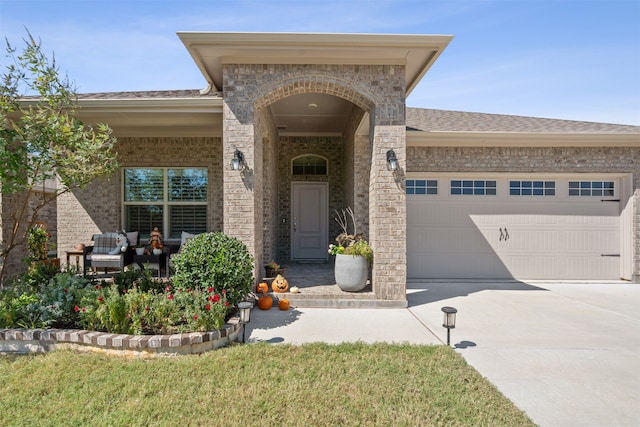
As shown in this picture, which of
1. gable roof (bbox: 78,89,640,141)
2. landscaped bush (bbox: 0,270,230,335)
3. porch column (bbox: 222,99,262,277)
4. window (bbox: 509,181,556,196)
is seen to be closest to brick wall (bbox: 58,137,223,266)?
gable roof (bbox: 78,89,640,141)

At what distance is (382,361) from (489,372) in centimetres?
103

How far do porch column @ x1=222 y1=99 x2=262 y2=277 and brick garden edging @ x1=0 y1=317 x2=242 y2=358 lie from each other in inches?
80.5

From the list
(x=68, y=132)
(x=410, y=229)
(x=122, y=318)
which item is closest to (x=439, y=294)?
(x=410, y=229)

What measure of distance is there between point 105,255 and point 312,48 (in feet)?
19.3

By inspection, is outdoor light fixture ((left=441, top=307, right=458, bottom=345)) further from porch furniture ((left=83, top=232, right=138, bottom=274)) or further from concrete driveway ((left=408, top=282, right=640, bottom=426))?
porch furniture ((left=83, top=232, right=138, bottom=274))

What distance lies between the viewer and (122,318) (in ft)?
12.2

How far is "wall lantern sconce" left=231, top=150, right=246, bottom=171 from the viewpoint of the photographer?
17.7ft

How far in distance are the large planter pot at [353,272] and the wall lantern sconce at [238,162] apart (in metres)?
2.26

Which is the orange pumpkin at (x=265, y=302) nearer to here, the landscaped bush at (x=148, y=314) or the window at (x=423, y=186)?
the landscaped bush at (x=148, y=314)

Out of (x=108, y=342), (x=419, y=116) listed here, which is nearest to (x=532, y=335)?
(x=108, y=342)

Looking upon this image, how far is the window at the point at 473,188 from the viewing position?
→ 7.99 meters

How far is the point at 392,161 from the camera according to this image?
5426 mm

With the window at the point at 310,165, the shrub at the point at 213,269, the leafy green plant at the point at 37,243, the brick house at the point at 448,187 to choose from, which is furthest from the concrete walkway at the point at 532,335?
the leafy green plant at the point at 37,243

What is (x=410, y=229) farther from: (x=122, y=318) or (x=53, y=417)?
(x=53, y=417)
